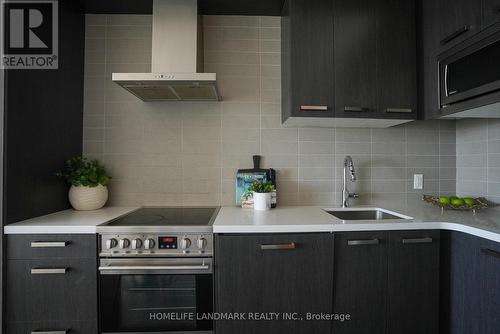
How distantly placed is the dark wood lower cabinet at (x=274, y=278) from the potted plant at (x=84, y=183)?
1.01 meters

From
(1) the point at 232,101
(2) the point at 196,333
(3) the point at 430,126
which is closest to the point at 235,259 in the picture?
(2) the point at 196,333

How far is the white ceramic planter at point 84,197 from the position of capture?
1.76 m

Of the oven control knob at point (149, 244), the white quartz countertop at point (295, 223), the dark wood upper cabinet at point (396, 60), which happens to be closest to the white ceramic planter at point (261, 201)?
the white quartz countertop at point (295, 223)

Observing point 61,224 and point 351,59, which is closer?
point 61,224

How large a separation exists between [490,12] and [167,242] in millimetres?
1950

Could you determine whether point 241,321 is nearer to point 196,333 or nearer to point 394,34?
point 196,333

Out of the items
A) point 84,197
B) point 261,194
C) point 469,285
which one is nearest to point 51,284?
point 84,197

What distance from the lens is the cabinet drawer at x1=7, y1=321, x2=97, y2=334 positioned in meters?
1.32

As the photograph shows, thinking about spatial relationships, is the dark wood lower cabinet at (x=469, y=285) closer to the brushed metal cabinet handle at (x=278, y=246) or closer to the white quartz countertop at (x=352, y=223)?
the white quartz countertop at (x=352, y=223)

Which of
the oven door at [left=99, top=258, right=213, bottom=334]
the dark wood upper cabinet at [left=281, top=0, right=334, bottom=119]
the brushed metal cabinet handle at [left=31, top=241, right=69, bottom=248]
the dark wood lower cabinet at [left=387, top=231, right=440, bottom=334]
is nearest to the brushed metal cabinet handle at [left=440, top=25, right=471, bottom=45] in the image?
the dark wood upper cabinet at [left=281, top=0, right=334, bottom=119]

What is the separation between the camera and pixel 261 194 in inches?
68.8

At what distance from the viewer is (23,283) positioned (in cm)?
131

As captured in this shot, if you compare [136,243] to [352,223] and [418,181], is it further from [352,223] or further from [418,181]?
[418,181]

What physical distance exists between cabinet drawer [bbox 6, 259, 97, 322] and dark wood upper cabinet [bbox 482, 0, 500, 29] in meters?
2.26
